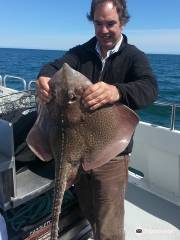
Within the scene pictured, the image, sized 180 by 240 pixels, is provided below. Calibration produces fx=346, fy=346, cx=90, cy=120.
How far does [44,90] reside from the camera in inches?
93.4

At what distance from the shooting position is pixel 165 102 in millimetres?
4699

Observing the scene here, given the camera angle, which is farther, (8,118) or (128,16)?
(8,118)

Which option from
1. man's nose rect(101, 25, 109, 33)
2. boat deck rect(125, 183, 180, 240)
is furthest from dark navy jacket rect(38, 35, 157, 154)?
boat deck rect(125, 183, 180, 240)

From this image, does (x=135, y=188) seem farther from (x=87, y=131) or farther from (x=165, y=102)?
(x=87, y=131)

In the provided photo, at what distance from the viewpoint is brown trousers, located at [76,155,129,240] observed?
9.74 feet

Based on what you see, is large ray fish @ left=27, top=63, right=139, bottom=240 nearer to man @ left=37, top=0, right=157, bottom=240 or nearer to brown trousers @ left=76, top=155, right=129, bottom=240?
man @ left=37, top=0, right=157, bottom=240

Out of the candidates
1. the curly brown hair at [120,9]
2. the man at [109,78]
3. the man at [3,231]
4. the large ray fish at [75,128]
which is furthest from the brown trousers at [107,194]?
the curly brown hair at [120,9]

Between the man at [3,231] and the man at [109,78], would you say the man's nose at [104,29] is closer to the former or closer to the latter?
Result: the man at [109,78]

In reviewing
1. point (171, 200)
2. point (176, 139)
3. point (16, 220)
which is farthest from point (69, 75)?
point (171, 200)

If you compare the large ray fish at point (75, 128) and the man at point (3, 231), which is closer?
the large ray fish at point (75, 128)

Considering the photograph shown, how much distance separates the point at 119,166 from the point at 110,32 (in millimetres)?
1131

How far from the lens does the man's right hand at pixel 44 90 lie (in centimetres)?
236

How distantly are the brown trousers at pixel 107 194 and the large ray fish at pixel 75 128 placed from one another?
0.52 m

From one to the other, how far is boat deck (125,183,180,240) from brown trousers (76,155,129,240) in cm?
102
